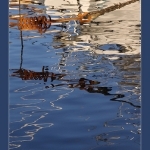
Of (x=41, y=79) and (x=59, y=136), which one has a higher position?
(x=41, y=79)

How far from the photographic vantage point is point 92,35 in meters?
3.19

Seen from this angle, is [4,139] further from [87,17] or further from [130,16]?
[130,16]

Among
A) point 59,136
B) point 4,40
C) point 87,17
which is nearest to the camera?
point 4,40

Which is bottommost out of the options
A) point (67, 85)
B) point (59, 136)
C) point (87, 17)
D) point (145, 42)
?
point (59, 136)

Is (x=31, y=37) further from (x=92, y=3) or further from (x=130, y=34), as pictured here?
(x=130, y=34)

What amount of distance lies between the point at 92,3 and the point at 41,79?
0.73 m

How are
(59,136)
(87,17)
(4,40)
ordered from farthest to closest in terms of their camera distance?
(87,17) → (59,136) → (4,40)

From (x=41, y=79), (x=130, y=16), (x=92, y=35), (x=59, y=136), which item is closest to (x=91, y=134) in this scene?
(x=59, y=136)

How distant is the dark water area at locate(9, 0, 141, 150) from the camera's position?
2977 millimetres

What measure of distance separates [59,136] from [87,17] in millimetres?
964

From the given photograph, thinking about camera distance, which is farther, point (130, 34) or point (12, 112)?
point (130, 34)

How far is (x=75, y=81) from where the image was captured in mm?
3098

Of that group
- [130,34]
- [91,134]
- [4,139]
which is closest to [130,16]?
[130,34]

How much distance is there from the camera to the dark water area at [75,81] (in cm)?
298
